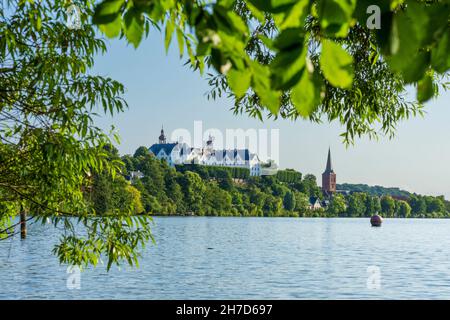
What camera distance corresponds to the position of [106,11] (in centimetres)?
137

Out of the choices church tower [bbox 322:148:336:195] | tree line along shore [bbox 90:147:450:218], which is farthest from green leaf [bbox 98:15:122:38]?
church tower [bbox 322:148:336:195]

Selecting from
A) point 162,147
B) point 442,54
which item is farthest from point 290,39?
point 162,147

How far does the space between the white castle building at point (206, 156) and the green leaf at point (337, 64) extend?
3862 inches

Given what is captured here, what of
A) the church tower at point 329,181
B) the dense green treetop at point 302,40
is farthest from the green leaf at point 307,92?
the church tower at point 329,181

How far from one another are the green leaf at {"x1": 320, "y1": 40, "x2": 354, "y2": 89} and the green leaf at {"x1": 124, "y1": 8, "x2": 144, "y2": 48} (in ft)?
1.66

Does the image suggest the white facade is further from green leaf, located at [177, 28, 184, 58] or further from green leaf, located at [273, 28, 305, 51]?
green leaf, located at [273, 28, 305, 51]

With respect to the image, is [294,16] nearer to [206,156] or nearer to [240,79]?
[240,79]

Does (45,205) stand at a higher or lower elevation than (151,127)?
lower

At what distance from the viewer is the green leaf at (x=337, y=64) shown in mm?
1118
